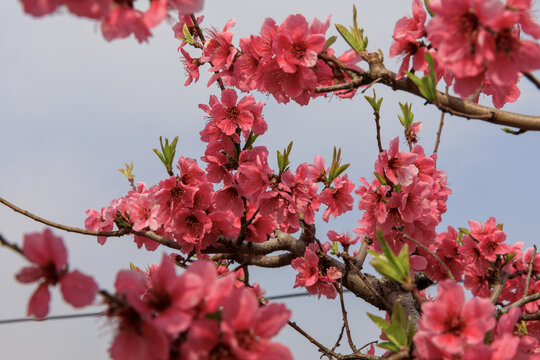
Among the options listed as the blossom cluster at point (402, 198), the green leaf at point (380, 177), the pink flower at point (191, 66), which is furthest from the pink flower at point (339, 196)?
the pink flower at point (191, 66)

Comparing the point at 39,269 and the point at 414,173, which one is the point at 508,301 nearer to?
the point at 414,173

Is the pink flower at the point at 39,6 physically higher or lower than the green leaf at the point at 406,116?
lower

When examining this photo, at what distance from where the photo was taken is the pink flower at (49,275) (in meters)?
1.11

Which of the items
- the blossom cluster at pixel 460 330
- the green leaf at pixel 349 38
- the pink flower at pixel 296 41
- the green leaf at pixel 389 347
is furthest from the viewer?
the green leaf at pixel 349 38

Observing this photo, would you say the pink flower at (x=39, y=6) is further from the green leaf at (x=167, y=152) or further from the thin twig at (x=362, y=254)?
the thin twig at (x=362, y=254)

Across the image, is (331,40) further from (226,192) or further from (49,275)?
(49,275)

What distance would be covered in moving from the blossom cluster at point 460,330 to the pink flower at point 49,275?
38.3 inches

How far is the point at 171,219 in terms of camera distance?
2.63 metres

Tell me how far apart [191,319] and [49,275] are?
395 millimetres

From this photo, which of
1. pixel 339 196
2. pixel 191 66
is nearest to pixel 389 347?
pixel 339 196

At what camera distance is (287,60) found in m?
1.98

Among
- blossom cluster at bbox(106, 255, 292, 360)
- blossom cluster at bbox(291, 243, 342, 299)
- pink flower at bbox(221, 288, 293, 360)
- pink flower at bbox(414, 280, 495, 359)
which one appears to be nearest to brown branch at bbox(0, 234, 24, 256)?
blossom cluster at bbox(106, 255, 292, 360)

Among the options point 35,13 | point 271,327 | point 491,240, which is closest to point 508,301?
point 491,240

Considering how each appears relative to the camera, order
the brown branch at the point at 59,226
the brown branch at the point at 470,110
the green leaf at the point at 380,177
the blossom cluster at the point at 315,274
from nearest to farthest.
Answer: the brown branch at the point at 470,110, the brown branch at the point at 59,226, the green leaf at the point at 380,177, the blossom cluster at the point at 315,274
